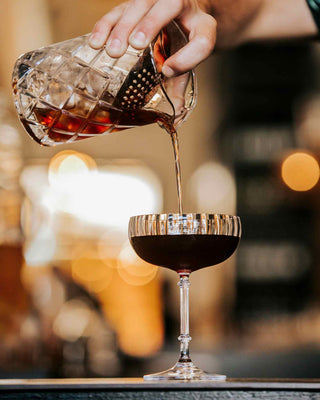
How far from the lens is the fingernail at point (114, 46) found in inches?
39.4

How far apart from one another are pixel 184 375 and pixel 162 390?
0.11 metres

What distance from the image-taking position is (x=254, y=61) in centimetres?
388

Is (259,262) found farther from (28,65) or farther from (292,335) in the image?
(28,65)

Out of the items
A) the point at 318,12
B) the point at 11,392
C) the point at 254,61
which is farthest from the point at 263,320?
the point at 11,392

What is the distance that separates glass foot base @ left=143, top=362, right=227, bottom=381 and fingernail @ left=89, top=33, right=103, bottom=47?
482mm

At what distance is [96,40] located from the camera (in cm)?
101

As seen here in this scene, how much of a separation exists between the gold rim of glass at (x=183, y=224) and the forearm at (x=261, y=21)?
2.00 m

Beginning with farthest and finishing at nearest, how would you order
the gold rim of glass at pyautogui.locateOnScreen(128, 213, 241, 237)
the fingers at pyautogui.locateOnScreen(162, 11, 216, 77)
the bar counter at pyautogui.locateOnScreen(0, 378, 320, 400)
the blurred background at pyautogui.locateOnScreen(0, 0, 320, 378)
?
the blurred background at pyautogui.locateOnScreen(0, 0, 320, 378)
the fingers at pyautogui.locateOnScreen(162, 11, 216, 77)
the gold rim of glass at pyautogui.locateOnScreen(128, 213, 241, 237)
the bar counter at pyautogui.locateOnScreen(0, 378, 320, 400)

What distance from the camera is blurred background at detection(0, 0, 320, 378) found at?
3572mm

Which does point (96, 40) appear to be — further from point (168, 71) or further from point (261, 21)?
point (261, 21)

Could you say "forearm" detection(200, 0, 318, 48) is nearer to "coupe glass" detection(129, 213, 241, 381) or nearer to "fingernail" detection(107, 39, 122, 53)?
"fingernail" detection(107, 39, 122, 53)

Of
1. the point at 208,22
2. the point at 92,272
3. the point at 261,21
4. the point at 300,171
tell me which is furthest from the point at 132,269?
the point at 208,22

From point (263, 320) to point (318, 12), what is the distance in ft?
5.64

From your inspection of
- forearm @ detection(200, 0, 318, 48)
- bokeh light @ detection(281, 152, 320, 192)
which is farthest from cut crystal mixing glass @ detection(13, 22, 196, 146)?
bokeh light @ detection(281, 152, 320, 192)
